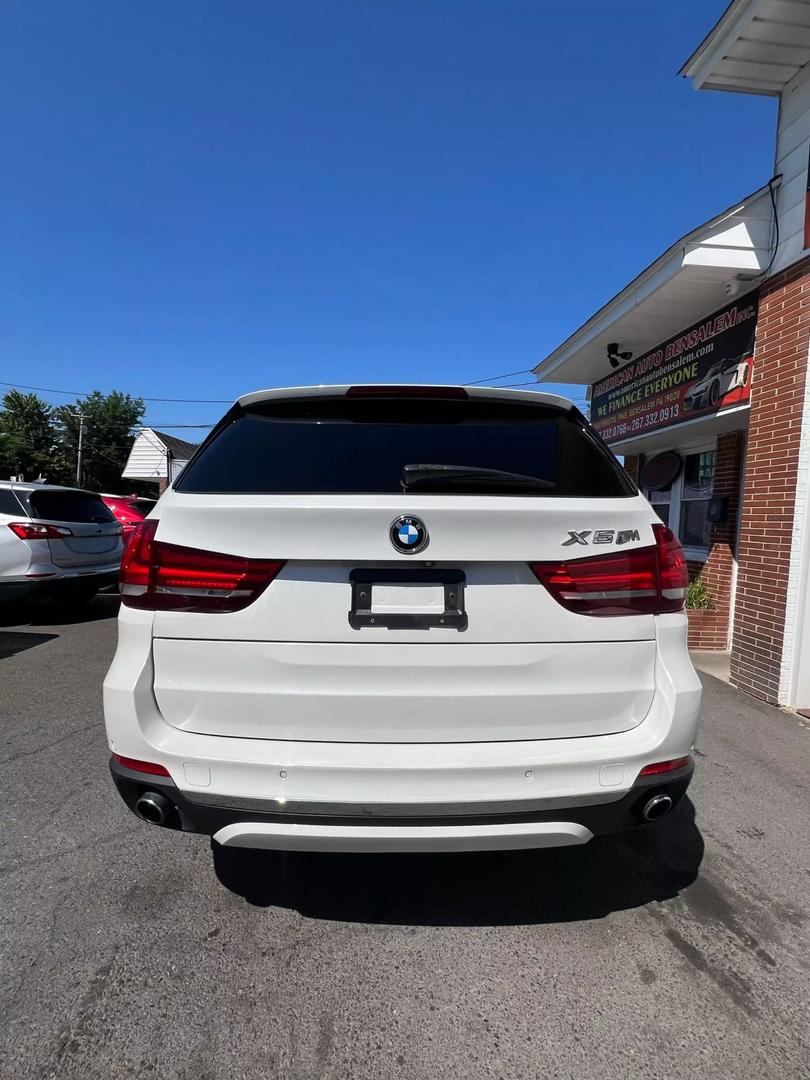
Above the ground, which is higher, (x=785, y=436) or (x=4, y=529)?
(x=785, y=436)

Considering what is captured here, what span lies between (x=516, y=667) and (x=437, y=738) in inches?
12.3

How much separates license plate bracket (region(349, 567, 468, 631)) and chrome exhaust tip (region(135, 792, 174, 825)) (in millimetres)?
786

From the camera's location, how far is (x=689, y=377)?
689 cm

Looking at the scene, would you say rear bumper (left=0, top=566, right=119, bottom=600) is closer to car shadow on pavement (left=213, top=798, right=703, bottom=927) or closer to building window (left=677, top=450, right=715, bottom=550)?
car shadow on pavement (left=213, top=798, right=703, bottom=927)

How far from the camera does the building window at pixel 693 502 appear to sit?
25.0 feet

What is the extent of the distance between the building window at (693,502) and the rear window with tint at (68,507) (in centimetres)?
726

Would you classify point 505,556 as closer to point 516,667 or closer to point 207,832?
point 516,667

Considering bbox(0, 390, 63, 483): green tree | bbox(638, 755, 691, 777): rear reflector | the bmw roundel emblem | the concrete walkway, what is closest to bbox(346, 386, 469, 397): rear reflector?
the bmw roundel emblem

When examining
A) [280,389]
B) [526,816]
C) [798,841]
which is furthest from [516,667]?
[798,841]

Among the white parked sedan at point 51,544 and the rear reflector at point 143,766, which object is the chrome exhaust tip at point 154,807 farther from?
the white parked sedan at point 51,544

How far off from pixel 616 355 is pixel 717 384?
2.49 m

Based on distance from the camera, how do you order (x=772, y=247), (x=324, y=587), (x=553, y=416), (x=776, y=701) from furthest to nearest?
(x=772, y=247)
(x=776, y=701)
(x=553, y=416)
(x=324, y=587)

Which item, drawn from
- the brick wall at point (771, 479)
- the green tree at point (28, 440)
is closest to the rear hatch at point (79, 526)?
the brick wall at point (771, 479)

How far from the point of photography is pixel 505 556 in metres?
1.78
